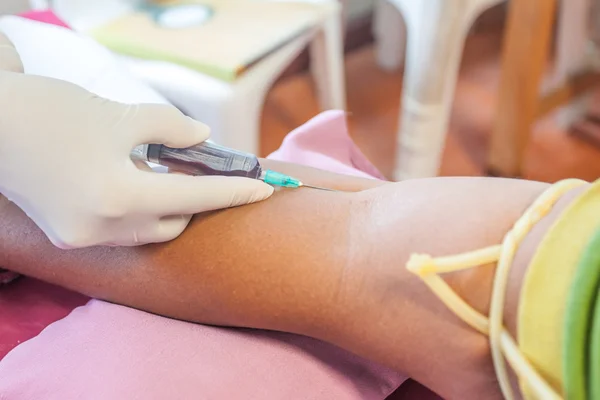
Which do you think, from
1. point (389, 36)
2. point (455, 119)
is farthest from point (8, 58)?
point (389, 36)

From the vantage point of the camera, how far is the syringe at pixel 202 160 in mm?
721

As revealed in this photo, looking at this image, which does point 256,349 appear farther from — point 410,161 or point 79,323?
point 410,161

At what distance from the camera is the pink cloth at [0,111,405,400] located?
2.09 feet

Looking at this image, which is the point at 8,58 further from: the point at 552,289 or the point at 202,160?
the point at 552,289

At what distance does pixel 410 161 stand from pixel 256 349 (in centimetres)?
112

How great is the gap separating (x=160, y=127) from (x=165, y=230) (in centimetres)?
11

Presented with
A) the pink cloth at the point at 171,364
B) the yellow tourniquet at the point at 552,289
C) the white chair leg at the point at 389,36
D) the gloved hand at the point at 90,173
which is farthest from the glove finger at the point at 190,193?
the white chair leg at the point at 389,36

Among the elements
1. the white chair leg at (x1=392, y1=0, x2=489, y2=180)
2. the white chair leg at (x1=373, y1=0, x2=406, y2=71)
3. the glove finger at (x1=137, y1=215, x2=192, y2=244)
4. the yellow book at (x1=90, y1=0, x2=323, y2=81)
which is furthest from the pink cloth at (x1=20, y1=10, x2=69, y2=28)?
the white chair leg at (x1=373, y1=0, x2=406, y2=71)

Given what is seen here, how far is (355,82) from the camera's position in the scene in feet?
7.95

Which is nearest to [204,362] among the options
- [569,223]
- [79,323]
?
[79,323]

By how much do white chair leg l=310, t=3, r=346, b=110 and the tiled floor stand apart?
0.26 m

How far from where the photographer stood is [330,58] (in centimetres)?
177

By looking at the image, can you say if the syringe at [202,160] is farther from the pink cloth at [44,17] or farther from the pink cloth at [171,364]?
the pink cloth at [44,17]

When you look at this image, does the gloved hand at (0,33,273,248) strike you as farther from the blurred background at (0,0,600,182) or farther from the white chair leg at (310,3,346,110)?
the white chair leg at (310,3,346,110)
